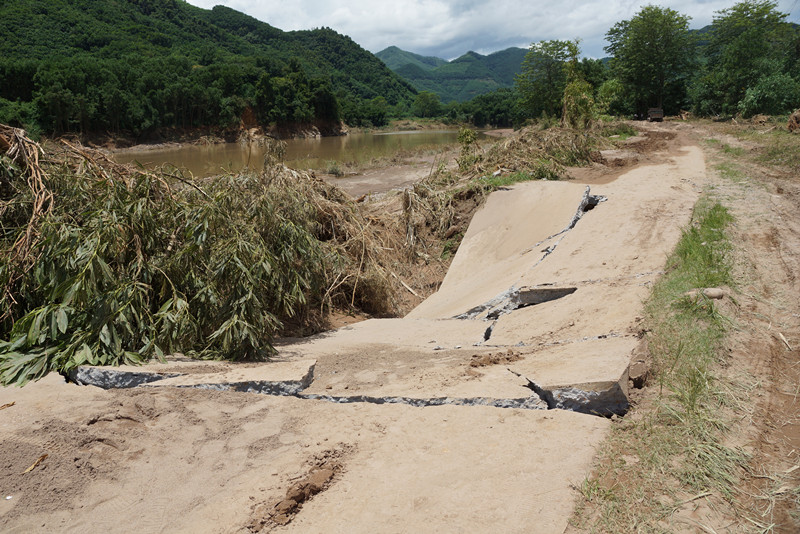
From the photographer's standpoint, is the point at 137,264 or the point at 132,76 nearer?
the point at 137,264

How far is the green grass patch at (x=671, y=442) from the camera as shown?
2045 millimetres

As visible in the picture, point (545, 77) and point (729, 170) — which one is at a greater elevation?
point (545, 77)

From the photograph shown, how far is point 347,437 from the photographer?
2.79 metres

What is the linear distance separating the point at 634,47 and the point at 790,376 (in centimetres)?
3820

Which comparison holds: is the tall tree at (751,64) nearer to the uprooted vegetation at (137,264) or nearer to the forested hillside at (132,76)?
the uprooted vegetation at (137,264)

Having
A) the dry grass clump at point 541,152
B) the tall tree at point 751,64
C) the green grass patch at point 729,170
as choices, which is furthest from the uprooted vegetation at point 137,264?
the tall tree at point 751,64

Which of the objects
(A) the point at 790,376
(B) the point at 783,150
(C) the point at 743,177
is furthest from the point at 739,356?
(B) the point at 783,150

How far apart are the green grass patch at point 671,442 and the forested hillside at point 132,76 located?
132 ft

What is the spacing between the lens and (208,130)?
51.2 metres

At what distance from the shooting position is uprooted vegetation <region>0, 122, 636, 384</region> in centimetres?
349

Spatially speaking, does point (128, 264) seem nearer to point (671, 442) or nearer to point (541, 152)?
point (671, 442)

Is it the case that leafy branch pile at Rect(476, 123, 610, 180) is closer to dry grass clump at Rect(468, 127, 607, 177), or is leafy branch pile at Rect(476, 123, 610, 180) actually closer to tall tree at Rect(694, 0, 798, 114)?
dry grass clump at Rect(468, 127, 607, 177)

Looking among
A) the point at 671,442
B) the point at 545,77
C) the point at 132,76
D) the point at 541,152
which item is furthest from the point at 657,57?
the point at 132,76

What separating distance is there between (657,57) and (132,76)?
4510 centimetres
